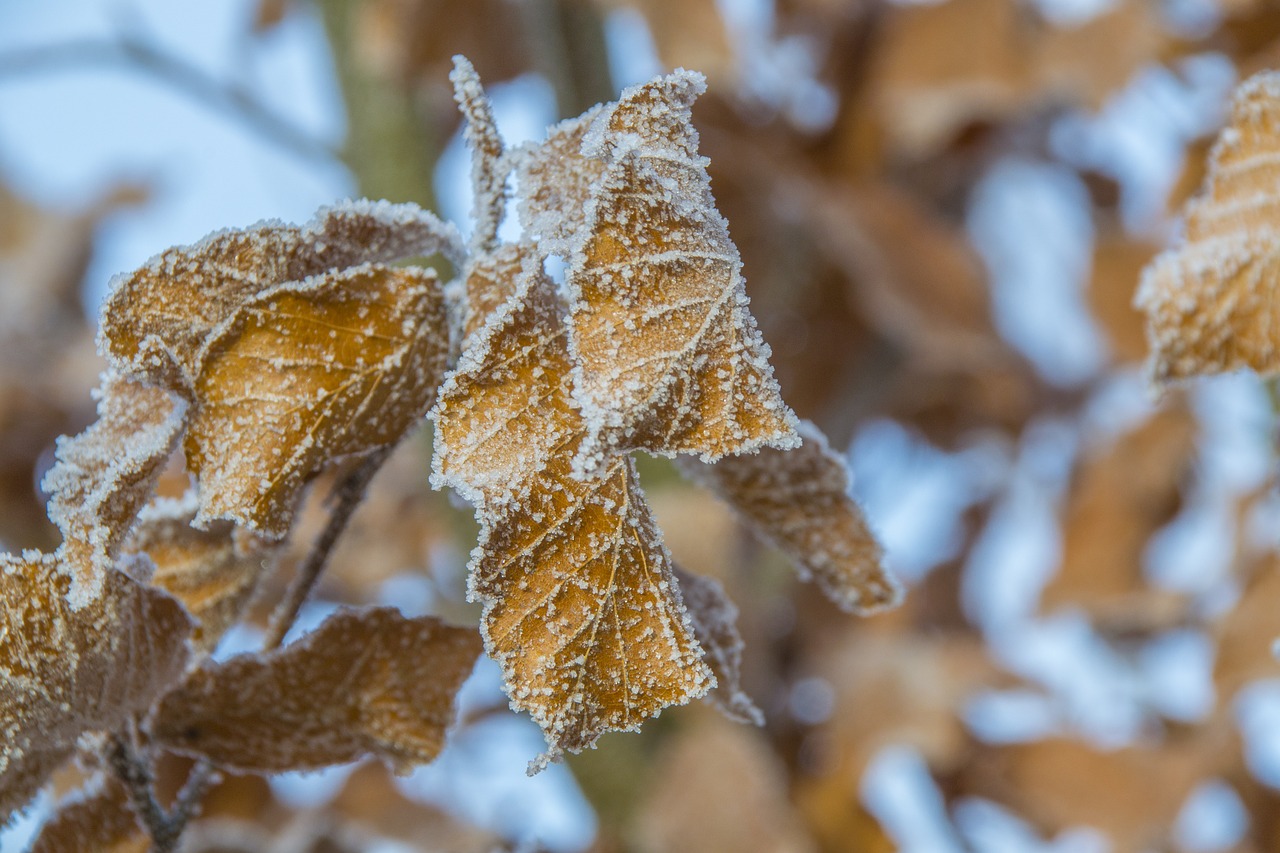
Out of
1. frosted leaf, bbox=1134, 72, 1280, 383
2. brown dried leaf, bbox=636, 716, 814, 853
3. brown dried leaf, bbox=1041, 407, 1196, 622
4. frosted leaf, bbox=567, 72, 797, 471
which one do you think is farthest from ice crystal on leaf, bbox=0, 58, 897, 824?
brown dried leaf, bbox=1041, 407, 1196, 622

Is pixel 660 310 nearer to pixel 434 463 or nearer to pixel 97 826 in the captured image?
pixel 434 463

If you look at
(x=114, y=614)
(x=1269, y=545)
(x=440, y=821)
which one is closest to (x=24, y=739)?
(x=114, y=614)

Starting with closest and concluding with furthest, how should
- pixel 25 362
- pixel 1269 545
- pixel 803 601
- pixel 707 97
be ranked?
pixel 1269 545
pixel 707 97
pixel 803 601
pixel 25 362

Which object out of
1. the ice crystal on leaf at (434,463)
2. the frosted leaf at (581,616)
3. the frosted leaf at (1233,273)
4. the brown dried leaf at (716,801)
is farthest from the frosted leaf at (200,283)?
the brown dried leaf at (716,801)

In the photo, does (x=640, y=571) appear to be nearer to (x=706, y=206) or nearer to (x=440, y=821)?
(x=706, y=206)

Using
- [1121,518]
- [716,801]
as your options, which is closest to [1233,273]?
[716,801]

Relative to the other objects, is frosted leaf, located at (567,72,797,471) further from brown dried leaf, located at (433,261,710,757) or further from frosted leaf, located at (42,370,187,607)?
frosted leaf, located at (42,370,187,607)
